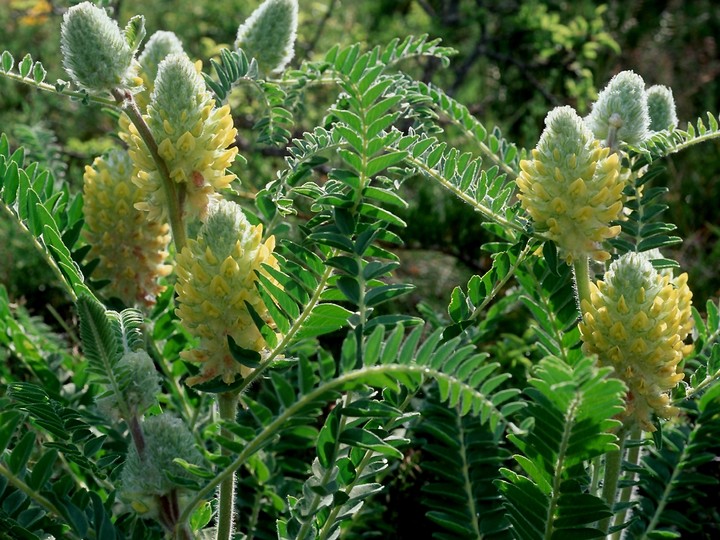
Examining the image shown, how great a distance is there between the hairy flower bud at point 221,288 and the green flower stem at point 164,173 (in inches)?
3.3

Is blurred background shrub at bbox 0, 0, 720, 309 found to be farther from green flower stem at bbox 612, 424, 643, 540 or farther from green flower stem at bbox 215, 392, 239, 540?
green flower stem at bbox 612, 424, 643, 540

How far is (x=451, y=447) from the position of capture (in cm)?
128

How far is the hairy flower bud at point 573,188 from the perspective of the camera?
99cm

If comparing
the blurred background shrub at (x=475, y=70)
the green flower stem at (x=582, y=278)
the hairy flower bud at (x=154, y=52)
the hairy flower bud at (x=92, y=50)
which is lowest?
the green flower stem at (x=582, y=278)

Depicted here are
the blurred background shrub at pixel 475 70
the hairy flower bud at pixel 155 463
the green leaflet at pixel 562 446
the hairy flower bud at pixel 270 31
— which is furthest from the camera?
the blurred background shrub at pixel 475 70

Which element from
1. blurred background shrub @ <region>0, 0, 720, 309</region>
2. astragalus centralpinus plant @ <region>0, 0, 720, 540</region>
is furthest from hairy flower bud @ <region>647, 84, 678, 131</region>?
blurred background shrub @ <region>0, 0, 720, 309</region>

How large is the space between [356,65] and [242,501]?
2.37 ft

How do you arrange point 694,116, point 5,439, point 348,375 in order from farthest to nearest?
point 694,116
point 5,439
point 348,375

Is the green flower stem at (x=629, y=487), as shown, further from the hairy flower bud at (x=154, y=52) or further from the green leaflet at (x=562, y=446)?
the hairy flower bud at (x=154, y=52)

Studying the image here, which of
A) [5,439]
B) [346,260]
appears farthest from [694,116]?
[5,439]

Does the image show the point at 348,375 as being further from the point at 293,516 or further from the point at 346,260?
the point at 293,516

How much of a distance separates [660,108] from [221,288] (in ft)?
2.27

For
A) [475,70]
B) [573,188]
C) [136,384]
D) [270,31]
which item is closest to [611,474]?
[573,188]

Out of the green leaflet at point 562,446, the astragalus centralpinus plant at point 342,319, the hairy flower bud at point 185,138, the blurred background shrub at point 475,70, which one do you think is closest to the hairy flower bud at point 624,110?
the astragalus centralpinus plant at point 342,319
